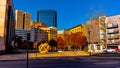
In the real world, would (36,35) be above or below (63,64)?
above

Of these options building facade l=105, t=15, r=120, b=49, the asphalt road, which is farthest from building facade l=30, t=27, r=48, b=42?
building facade l=105, t=15, r=120, b=49

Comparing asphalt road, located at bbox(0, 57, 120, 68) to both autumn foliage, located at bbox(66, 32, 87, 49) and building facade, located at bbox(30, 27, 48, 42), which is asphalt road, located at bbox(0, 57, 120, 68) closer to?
building facade, located at bbox(30, 27, 48, 42)

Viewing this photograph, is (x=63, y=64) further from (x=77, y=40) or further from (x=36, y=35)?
(x=77, y=40)

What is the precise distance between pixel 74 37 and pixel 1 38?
56.8m

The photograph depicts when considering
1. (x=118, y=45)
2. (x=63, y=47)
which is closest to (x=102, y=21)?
(x=118, y=45)

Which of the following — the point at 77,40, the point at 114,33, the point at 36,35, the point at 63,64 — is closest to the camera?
the point at 63,64

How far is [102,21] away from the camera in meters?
71.4

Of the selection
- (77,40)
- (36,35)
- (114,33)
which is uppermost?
(114,33)

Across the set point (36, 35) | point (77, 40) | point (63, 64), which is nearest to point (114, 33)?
point (77, 40)

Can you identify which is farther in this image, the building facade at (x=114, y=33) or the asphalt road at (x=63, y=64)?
the building facade at (x=114, y=33)

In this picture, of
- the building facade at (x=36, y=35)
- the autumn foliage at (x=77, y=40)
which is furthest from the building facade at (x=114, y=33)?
the building facade at (x=36, y=35)

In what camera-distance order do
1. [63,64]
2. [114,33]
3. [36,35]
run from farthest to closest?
1. [114,33]
2. [36,35]
3. [63,64]

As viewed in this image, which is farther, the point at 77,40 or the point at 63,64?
the point at 77,40

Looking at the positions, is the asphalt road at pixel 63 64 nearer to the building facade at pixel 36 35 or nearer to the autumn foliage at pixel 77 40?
the building facade at pixel 36 35
